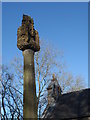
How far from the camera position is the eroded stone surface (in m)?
5.34

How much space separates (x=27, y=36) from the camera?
5.33 meters

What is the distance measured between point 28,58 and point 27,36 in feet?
2.16

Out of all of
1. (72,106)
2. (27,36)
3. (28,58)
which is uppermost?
(27,36)

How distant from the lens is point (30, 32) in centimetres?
548

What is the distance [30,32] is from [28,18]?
20.3 inches

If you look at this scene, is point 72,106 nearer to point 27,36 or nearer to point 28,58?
point 28,58

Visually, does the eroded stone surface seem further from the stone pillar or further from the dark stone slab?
the dark stone slab

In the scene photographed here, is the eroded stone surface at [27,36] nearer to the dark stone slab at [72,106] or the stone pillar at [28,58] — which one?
the stone pillar at [28,58]

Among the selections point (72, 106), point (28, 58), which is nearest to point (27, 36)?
point (28, 58)

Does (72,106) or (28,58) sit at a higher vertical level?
(28,58)

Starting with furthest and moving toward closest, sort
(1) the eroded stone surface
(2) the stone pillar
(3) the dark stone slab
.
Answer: (3) the dark stone slab → (1) the eroded stone surface → (2) the stone pillar

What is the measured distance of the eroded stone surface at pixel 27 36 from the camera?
534 cm

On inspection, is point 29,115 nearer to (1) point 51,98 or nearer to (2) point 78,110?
(2) point 78,110

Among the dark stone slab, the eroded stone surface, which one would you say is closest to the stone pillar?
the eroded stone surface
